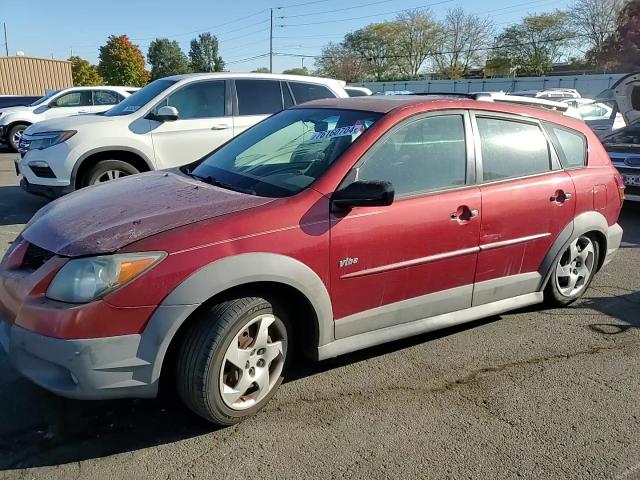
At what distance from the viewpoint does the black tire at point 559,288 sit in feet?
14.1

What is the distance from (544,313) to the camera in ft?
14.8

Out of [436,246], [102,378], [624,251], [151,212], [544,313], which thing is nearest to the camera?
[102,378]

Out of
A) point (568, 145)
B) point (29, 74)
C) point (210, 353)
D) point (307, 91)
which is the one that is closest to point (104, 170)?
point (307, 91)

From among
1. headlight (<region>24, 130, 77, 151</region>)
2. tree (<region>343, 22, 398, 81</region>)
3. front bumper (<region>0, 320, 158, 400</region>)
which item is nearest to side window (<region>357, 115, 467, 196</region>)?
front bumper (<region>0, 320, 158, 400</region>)

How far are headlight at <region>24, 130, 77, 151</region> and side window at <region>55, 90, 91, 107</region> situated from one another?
27.3 feet

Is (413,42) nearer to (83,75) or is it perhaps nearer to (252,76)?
(83,75)

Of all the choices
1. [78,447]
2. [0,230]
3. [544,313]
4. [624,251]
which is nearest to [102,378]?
[78,447]

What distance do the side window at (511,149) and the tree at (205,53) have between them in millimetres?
95304

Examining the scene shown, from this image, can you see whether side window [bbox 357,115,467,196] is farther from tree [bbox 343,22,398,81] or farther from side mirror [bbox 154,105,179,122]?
tree [bbox 343,22,398,81]

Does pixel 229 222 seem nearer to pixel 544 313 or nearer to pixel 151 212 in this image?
pixel 151 212

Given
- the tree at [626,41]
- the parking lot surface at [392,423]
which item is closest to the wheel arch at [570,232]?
the parking lot surface at [392,423]

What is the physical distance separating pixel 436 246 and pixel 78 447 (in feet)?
7.43

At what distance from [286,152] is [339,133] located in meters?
0.42

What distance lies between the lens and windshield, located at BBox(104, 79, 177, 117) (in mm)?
7379
